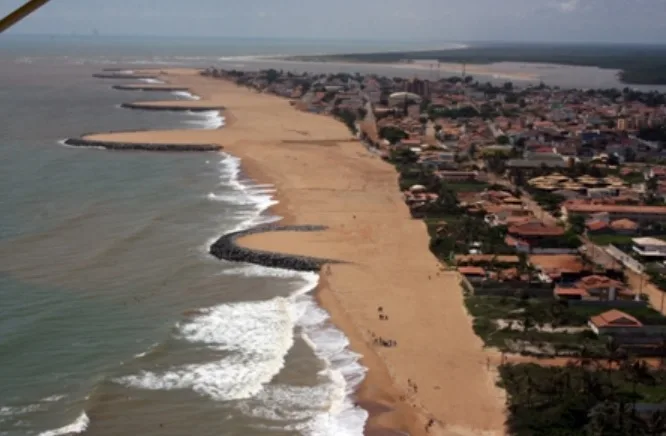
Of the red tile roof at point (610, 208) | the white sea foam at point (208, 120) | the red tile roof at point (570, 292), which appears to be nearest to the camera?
the red tile roof at point (570, 292)

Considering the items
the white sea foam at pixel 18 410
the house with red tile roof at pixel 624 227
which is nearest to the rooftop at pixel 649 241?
the house with red tile roof at pixel 624 227

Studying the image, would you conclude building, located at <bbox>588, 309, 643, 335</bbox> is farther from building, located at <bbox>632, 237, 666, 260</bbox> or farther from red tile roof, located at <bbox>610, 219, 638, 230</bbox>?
red tile roof, located at <bbox>610, 219, 638, 230</bbox>

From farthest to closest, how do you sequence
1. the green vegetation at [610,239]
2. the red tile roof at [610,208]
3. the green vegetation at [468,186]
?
1. the green vegetation at [468,186]
2. the red tile roof at [610,208]
3. the green vegetation at [610,239]

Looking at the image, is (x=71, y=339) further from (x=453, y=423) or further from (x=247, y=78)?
(x=247, y=78)

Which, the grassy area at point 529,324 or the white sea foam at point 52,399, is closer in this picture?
the white sea foam at point 52,399

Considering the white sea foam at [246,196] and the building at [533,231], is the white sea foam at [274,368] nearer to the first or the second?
the white sea foam at [246,196]

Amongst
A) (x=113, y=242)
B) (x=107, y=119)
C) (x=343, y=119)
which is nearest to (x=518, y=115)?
(x=343, y=119)

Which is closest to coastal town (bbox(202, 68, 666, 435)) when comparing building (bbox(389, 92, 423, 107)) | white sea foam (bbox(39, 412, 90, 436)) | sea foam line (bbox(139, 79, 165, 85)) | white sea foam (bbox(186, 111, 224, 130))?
building (bbox(389, 92, 423, 107))
